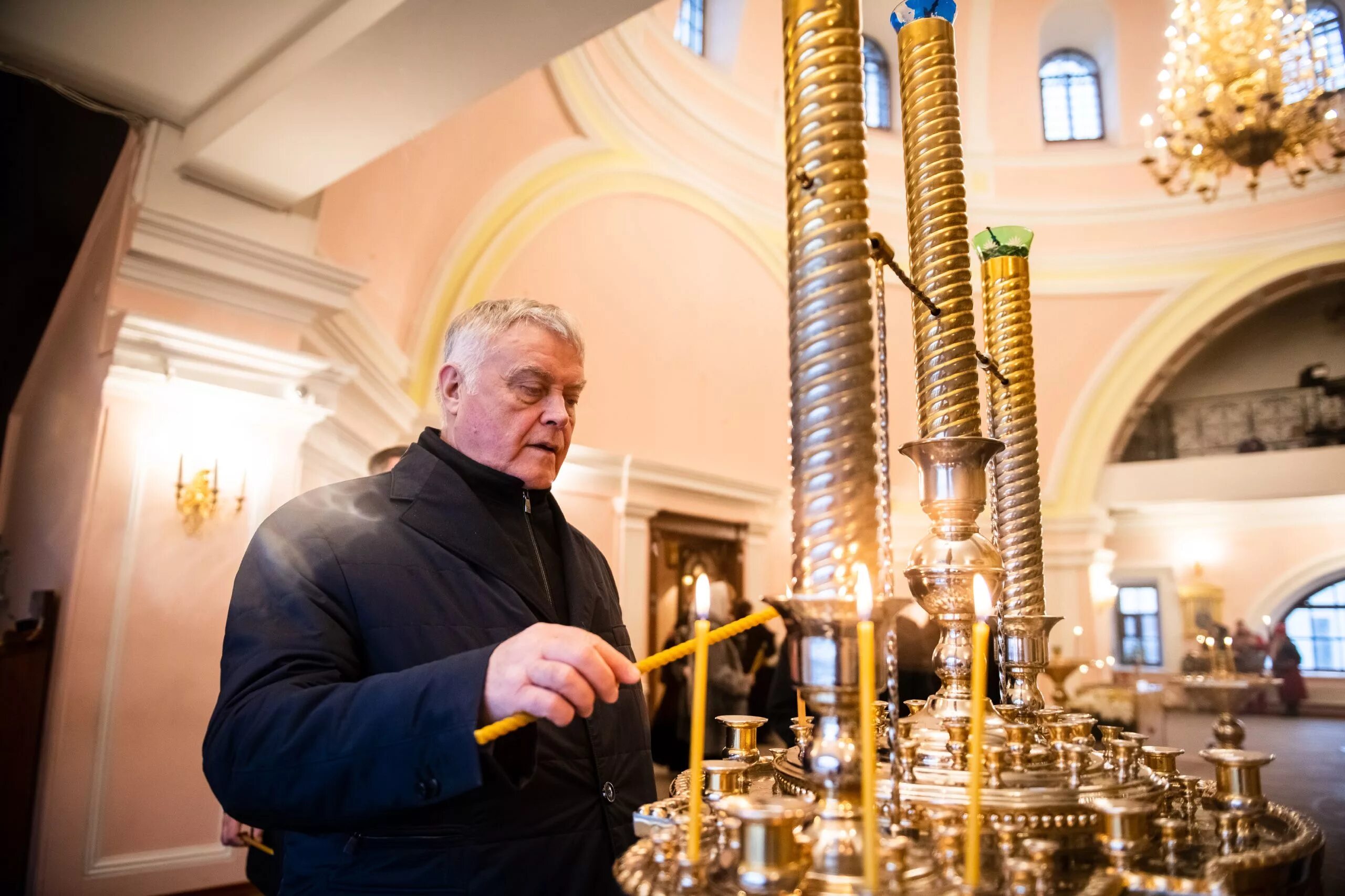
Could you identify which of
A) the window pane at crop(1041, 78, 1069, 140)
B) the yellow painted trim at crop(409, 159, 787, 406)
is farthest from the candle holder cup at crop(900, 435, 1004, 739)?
the window pane at crop(1041, 78, 1069, 140)

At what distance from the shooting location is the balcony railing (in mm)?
15297

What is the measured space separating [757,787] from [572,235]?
303 inches

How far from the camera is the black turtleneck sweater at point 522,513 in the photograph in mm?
1811

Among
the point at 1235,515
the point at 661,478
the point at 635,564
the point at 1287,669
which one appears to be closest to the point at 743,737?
the point at 635,564

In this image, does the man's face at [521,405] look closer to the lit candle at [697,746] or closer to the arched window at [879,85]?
the lit candle at [697,746]

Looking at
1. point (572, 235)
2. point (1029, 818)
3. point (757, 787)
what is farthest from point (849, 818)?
point (572, 235)

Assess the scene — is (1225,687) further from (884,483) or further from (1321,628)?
(1321,628)

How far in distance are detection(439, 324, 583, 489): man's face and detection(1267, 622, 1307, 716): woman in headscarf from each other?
17.3 meters

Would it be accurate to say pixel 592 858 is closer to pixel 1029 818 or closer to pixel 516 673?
pixel 516 673

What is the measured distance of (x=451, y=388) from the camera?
1938 millimetres

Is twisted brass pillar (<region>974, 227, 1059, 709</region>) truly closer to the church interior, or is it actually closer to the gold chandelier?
the church interior

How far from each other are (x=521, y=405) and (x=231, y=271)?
11.2ft

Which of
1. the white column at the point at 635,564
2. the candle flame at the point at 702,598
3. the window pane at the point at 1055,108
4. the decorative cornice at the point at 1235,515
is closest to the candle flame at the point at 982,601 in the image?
the candle flame at the point at 702,598

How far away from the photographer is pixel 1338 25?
13.7 meters
